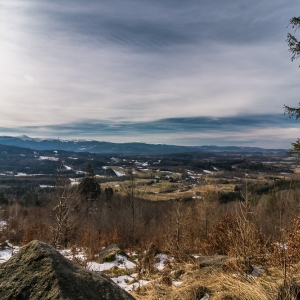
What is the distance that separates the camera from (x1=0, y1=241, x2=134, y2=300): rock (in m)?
2.64

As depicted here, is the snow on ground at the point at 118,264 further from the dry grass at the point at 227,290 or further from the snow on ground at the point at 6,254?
the dry grass at the point at 227,290

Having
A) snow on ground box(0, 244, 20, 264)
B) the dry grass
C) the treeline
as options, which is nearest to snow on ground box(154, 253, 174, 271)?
the treeline

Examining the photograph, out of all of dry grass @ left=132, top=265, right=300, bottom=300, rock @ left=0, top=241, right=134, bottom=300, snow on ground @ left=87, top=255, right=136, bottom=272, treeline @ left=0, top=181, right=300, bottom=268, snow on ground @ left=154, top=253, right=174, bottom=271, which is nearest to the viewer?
rock @ left=0, top=241, right=134, bottom=300

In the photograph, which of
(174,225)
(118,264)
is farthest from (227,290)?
(174,225)

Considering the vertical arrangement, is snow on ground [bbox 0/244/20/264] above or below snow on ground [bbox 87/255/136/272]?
below

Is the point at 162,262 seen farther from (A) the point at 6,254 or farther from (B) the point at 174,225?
(A) the point at 6,254

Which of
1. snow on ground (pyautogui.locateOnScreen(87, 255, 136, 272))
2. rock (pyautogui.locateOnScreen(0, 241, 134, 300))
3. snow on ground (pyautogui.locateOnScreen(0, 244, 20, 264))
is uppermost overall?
rock (pyautogui.locateOnScreen(0, 241, 134, 300))

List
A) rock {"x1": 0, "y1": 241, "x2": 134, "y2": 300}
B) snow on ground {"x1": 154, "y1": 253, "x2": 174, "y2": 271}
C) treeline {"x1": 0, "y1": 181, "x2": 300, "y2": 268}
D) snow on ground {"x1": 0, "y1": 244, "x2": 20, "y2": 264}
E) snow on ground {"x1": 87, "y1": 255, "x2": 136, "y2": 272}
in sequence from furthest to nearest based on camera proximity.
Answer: snow on ground {"x1": 0, "y1": 244, "x2": 20, "y2": 264} < snow on ground {"x1": 87, "y1": 255, "x2": 136, "y2": 272} < snow on ground {"x1": 154, "y1": 253, "x2": 174, "y2": 271} < treeline {"x1": 0, "y1": 181, "x2": 300, "y2": 268} < rock {"x1": 0, "y1": 241, "x2": 134, "y2": 300}

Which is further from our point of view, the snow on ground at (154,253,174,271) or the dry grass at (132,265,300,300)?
the snow on ground at (154,253,174,271)

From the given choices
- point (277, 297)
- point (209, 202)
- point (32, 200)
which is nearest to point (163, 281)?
point (277, 297)

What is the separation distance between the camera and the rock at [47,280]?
264 centimetres

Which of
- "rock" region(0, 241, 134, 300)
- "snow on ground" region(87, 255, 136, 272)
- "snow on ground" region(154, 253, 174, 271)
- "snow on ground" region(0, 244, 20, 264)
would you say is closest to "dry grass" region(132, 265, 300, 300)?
Result: "rock" region(0, 241, 134, 300)

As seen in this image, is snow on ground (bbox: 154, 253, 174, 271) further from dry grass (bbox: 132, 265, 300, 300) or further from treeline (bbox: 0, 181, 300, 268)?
dry grass (bbox: 132, 265, 300, 300)

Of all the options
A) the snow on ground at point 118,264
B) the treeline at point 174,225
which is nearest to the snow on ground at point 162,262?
the treeline at point 174,225
